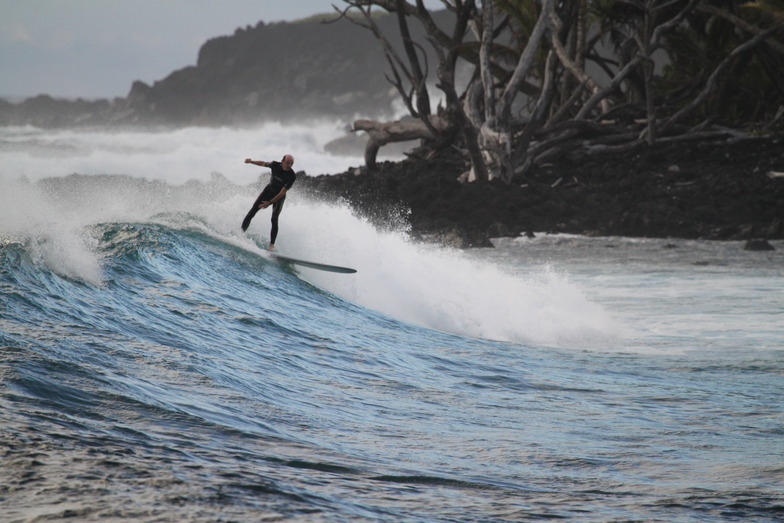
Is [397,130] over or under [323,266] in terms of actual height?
over

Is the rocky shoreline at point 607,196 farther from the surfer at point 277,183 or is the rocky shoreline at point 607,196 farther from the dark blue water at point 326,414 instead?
the dark blue water at point 326,414

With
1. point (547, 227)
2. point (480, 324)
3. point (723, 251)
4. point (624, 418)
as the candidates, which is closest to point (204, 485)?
point (624, 418)

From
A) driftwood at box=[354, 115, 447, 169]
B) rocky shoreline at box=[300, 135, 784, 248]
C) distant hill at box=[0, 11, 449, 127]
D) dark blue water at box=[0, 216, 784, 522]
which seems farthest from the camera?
distant hill at box=[0, 11, 449, 127]

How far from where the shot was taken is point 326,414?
273 inches

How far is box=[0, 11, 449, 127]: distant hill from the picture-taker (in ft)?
455

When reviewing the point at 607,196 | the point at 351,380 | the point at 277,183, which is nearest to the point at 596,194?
the point at 607,196

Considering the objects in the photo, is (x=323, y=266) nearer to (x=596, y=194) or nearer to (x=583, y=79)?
(x=596, y=194)

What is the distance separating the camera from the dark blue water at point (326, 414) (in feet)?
15.6

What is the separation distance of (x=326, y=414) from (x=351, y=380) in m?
1.57

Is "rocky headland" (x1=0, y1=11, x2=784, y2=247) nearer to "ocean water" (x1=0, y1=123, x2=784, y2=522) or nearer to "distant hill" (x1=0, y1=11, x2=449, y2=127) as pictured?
"ocean water" (x1=0, y1=123, x2=784, y2=522)

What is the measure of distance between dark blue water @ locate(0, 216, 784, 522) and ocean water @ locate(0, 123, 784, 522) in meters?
0.02

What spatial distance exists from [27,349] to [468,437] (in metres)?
3.32

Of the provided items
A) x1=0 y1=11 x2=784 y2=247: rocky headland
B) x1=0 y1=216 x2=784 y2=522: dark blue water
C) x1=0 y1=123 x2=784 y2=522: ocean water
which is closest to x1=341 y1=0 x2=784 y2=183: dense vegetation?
x1=0 y1=11 x2=784 y2=247: rocky headland

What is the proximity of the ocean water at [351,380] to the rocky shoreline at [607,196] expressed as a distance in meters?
6.45
